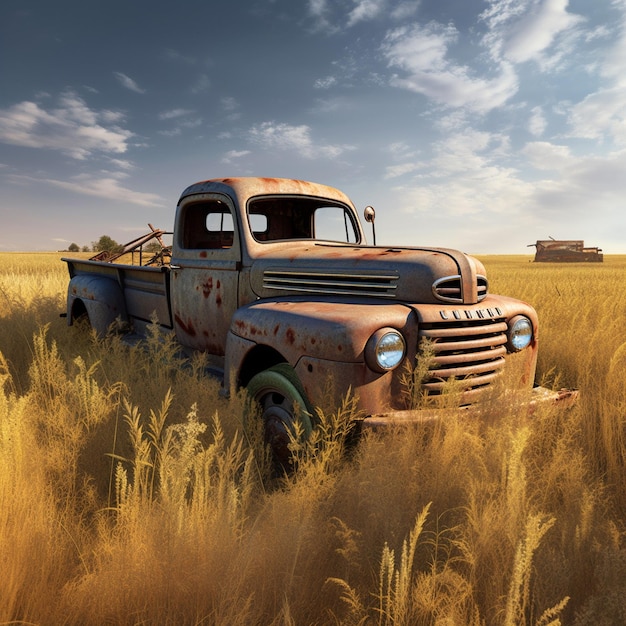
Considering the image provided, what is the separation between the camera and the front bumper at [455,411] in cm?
244

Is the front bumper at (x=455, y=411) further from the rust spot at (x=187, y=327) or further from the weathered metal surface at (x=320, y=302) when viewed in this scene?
the rust spot at (x=187, y=327)

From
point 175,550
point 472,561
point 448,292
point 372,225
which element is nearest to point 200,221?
point 372,225

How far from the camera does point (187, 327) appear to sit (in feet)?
14.2

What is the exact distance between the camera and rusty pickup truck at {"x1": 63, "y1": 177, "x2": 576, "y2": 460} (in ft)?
8.38

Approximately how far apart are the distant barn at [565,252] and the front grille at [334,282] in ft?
154

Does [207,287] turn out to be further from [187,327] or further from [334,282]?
[334,282]

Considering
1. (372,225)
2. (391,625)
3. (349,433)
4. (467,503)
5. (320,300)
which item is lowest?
(391,625)

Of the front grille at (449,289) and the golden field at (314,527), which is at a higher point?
the front grille at (449,289)

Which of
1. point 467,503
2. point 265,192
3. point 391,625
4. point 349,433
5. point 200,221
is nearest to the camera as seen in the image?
point 391,625

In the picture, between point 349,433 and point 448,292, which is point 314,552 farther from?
point 448,292

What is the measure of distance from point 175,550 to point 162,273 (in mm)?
3333

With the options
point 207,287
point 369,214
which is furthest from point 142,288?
point 369,214

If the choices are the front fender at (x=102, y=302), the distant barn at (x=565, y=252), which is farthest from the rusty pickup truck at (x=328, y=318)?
the distant barn at (x=565, y=252)

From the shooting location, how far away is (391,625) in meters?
1.67
